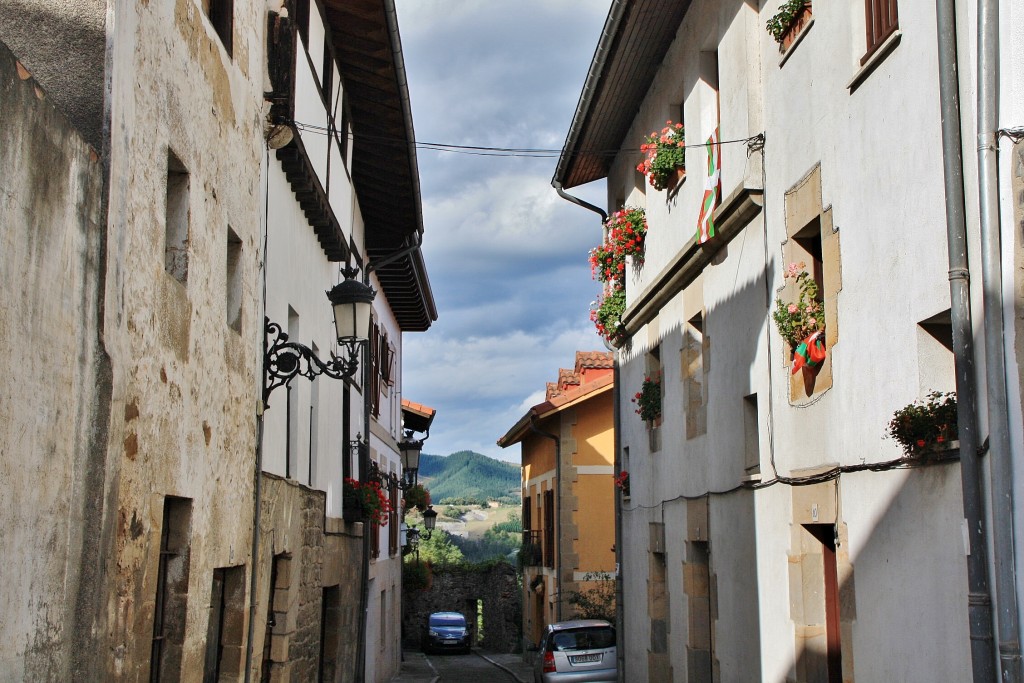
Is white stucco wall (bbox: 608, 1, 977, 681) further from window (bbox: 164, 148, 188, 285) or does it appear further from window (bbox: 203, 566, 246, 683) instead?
window (bbox: 164, 148, 188, 285)

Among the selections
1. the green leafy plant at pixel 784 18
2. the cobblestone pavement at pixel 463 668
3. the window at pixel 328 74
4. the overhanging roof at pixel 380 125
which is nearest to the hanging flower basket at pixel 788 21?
the green leafy plant at pixel 784 18

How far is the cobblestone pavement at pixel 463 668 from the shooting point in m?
25.4

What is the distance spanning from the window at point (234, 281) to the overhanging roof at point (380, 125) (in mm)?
4402

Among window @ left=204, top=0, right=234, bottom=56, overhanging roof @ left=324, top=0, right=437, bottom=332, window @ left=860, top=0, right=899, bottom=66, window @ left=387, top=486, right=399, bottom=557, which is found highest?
overhanging roof @ left=324, top=0, right=437, bottom=332

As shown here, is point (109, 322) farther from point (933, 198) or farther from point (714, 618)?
point (714, 618)

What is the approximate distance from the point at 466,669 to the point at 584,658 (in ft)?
41.0

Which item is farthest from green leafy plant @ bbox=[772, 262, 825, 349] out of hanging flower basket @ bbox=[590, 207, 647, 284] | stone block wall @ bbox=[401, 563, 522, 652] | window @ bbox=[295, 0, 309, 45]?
stone block wall @ bbox=[401, 563, 522, 652]

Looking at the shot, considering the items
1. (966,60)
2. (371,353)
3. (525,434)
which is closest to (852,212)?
(966,60)

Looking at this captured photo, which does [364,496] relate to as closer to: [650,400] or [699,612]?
[650,400]

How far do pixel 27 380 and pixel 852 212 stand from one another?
560 centimetres

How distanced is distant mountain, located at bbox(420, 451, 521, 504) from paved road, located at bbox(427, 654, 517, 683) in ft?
358

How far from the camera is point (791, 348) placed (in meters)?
9.52

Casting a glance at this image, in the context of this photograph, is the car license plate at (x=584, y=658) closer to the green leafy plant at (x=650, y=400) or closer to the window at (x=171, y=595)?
the green leafy plant at (x=650, y=400)

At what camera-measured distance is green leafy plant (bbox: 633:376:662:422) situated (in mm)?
14992
